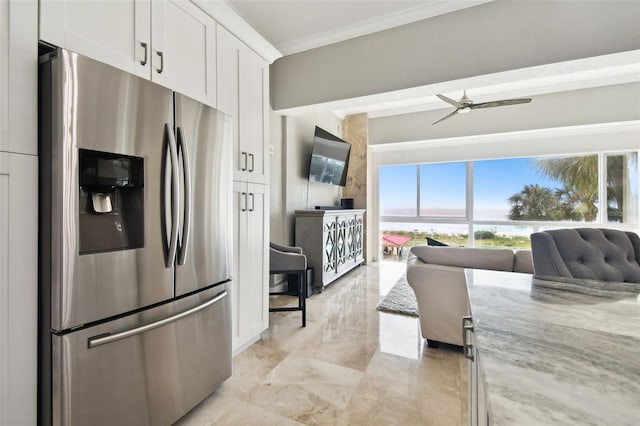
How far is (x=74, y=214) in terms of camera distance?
103cm

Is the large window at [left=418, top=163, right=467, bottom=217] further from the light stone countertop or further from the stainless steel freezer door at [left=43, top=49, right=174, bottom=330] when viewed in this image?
the stainless steel freezer door at [left=43, top=49, right=174, bottom=330]

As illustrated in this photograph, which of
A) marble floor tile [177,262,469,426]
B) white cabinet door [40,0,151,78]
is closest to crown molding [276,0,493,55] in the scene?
white cabinet door [40,0,151,78]

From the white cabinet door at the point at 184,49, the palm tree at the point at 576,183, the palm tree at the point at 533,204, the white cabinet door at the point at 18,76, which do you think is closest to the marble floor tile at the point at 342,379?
the white cabinet door at the point at 18,76

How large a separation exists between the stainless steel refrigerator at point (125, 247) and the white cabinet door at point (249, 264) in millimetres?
381

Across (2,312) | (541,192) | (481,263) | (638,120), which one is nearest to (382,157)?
(541,192)

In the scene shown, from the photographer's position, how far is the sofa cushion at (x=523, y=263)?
1982 mm

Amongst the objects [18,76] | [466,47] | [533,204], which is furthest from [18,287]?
[533,204]

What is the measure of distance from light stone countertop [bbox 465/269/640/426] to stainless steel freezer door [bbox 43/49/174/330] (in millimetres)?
1275

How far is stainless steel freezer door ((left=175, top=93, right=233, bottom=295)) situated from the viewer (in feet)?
4.58

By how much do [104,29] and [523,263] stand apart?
2.76m

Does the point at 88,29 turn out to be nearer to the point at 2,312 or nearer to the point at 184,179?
the point at 184,179

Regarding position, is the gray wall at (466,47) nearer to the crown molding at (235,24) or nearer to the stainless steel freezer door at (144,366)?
the crown molding at (235,24)

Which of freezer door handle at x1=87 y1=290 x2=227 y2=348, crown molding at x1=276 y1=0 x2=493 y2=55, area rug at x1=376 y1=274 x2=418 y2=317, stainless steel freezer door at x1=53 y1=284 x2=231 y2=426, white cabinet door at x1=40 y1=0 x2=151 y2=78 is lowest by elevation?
area rug at x1=376 y1=274 x2=418 y2=317

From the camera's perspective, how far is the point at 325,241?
3734 millimetres
